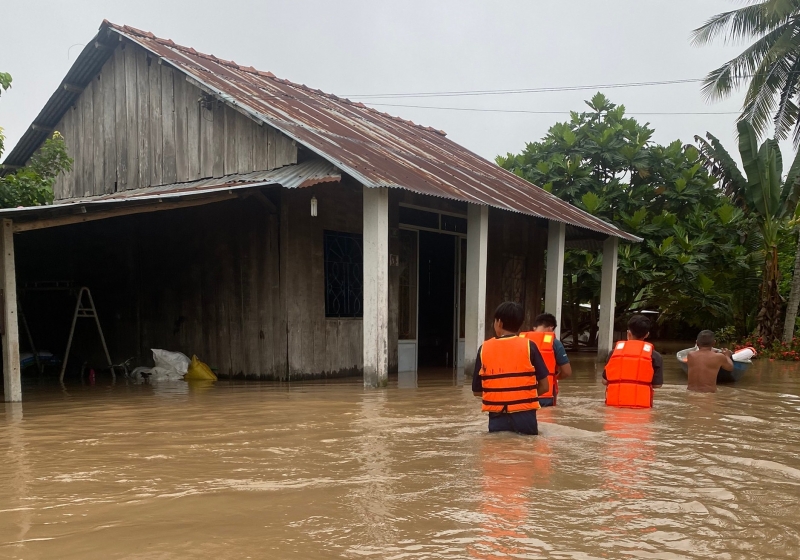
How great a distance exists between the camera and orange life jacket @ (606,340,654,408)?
7551mm

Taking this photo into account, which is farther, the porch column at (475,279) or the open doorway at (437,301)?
the open doorway at (437,301)

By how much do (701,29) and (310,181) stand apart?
13.9 m

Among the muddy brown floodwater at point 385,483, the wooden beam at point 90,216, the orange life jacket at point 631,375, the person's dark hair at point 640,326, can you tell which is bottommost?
the muddy brown floodwater at point 385,483

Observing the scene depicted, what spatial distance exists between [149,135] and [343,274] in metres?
4.09

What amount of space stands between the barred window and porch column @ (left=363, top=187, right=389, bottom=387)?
1.93 m

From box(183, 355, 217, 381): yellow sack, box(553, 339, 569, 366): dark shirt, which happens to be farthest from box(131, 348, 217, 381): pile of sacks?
box(553, 339, 569, 366): dark shirt

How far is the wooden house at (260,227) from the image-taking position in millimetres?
10148

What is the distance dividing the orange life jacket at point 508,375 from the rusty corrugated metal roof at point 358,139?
11.8 feet

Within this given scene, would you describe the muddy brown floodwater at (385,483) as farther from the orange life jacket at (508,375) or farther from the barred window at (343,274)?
the barred window at (343,274)

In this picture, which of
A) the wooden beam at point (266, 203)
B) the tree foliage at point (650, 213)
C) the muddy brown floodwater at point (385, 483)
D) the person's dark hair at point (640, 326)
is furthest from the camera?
the tree foliage at point (650, 213)

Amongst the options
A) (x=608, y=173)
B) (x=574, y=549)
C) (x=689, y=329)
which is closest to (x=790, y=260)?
(x=689, y=329)

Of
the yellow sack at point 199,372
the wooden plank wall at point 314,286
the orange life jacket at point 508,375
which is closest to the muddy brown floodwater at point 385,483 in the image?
the orange life jacket at point 508,375

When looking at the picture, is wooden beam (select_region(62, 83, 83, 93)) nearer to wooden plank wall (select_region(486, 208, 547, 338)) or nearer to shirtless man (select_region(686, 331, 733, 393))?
wooden plank wall (select_region(486, 208, 547, 338))

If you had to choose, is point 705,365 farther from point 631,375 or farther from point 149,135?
point 149,135
